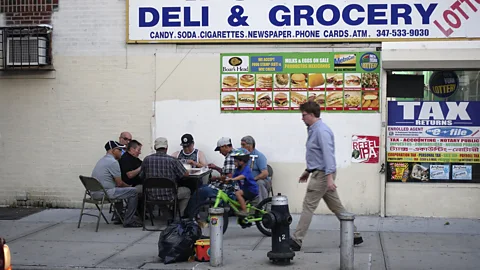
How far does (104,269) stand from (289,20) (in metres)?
5.59

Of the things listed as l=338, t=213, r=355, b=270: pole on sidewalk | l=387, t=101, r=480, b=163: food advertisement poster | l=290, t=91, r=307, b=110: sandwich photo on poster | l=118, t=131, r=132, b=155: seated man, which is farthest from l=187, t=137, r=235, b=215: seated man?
l=338, t=213, r=355, b=270: pole on sidewalk

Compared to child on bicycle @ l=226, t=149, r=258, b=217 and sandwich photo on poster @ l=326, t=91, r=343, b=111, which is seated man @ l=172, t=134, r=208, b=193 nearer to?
child on bicycle @ l=226, t=149, r=258, b=217

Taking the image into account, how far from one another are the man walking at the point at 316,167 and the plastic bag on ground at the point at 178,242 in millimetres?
1280

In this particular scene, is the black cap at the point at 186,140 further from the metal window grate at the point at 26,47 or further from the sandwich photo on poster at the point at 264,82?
the metal window grate at the point at 26,47

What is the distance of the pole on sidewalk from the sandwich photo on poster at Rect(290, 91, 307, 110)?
13.7 feet

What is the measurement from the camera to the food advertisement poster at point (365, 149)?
11.2 metres

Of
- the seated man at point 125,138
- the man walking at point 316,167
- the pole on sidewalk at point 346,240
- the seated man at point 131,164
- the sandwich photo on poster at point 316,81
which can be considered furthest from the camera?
the seated man at point 125,138

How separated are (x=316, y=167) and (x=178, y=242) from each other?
193 cm

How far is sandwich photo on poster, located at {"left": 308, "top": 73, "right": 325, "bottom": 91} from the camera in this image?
37.2 feet

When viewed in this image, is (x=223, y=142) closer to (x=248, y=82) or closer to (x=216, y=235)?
(x=248, y=82)

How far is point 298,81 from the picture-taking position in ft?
37.4

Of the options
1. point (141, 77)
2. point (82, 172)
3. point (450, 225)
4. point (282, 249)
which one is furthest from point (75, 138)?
point (450, 225)

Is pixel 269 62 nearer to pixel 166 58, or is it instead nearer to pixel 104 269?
pixel 166 58

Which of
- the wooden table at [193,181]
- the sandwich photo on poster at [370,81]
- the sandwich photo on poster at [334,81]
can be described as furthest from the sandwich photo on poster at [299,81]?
the wooden table at [193,181]
